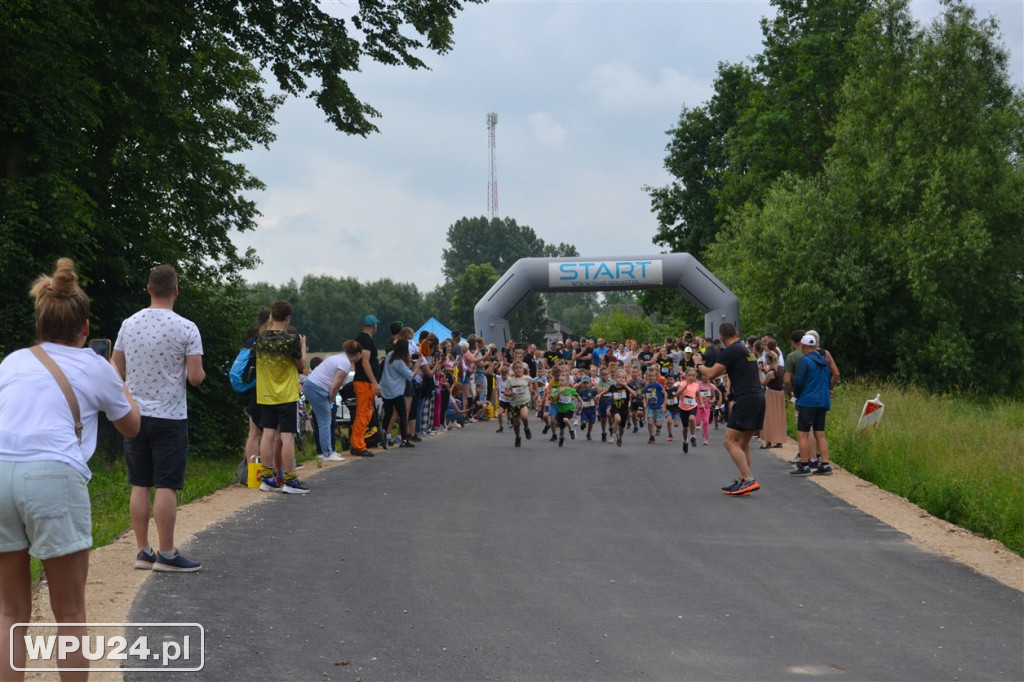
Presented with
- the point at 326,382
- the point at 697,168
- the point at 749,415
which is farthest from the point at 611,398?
the point at 697,168

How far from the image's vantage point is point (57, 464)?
4.62 m

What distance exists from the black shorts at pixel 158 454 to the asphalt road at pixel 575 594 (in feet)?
2.27

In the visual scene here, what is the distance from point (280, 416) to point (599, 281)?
26227 millimetres

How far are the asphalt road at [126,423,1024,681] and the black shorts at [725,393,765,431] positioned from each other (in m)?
1.09

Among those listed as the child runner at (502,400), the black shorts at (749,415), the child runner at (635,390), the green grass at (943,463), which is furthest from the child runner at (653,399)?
the black shorts at (749,415)

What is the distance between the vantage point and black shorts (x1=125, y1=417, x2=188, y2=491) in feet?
26.0

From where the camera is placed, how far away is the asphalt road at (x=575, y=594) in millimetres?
6277

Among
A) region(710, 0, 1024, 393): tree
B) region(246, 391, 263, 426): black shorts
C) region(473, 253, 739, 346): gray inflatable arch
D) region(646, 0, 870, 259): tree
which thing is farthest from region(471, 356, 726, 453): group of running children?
region(646, 0, 870, 259): tree

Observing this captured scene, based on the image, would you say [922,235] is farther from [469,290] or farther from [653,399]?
[469,290]

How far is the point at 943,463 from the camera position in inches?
600

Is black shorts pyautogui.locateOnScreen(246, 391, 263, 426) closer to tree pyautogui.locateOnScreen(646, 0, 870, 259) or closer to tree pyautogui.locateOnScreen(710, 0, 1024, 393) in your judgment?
tree pyautogui.locateOnScreen(710, 0, 1024, 393)

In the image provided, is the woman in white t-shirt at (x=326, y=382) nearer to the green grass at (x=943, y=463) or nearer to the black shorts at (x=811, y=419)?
the black shorts at (x=811, y=419)

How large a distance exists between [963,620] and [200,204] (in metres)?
18.4

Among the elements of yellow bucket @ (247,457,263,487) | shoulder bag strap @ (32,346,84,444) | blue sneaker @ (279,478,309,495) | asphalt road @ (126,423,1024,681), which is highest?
shoulder bag strap @ (32,346,84,444)
